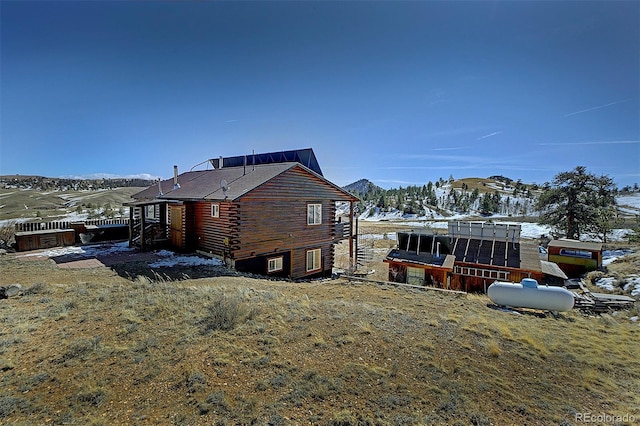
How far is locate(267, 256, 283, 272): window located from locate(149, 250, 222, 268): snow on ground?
2.62m

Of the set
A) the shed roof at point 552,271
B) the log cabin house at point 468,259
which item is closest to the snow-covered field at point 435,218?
the log cabin house at point 468,259

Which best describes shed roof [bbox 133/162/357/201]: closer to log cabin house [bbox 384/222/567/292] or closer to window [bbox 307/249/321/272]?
window [bbox 307/249/321/272]

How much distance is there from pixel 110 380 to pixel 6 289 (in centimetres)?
654

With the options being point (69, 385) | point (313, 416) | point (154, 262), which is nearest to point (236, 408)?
point (313, 416)

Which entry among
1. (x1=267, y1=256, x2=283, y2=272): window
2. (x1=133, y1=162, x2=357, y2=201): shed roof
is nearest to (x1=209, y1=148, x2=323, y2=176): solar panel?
(x1=133, y1=162, x2=357, y2=201): shed roof

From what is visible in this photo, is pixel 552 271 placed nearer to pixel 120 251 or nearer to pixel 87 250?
pixel 120 251

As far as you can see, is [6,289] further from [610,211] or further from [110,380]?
[610,211]

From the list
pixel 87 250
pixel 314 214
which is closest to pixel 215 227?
pixel 314 214

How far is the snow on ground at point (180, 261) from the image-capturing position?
43.9 feet

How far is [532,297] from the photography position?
10.1 metres

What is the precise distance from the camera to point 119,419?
12.9 feet

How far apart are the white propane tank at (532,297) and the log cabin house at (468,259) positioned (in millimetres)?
6876

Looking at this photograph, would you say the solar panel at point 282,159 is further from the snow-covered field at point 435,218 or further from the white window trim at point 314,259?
the snow-covered field at point 435,218

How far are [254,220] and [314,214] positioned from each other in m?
4.29
